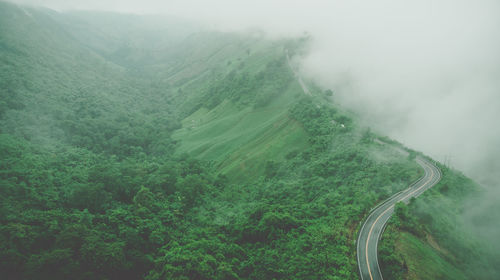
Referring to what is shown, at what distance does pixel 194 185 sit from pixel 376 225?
152 feet

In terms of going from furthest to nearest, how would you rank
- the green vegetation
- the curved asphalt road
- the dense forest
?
the dense forest < the curved asphalt road < the green vegetation

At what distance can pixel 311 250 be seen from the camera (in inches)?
1768

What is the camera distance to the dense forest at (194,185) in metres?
45.4

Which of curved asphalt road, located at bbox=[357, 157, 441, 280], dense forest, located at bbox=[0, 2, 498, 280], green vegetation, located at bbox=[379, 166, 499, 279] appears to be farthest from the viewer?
dense forest, located at bbox=[0, 2, 498, 280]

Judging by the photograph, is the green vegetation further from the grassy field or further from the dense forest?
the grassy field

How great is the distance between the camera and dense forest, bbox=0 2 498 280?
45375mm

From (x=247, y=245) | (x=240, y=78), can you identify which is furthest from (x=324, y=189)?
(x=240, y=78)

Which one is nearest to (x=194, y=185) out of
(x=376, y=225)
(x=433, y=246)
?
(x=376, y=225)

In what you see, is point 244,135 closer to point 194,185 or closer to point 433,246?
point 194,185

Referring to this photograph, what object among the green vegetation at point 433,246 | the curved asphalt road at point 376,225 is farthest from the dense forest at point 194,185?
the curved asphalt road at point 376,225

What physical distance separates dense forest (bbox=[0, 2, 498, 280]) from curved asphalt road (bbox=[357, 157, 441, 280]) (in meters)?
1.64

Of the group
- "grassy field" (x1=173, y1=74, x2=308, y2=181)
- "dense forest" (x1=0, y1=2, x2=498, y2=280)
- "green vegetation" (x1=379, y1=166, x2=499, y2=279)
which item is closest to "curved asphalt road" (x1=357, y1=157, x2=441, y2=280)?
"green vegetation" (x1=379, y1=166, x2=499, y2=279)

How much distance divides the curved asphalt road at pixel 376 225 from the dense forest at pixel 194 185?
164cm

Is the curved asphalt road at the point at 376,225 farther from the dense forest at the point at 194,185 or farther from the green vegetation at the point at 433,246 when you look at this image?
the dense forest at the point at 194,185
